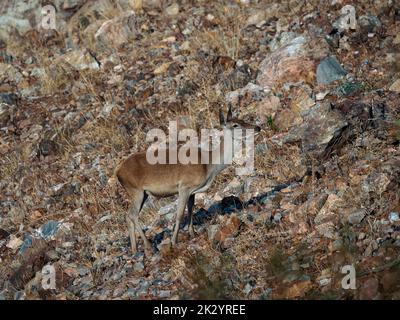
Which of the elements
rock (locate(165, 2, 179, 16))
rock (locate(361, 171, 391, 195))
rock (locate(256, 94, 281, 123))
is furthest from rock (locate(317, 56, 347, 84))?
rock (locate(165, 2, 179, 16))

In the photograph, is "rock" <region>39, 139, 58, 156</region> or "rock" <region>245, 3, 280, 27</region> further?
"rock" <region>245, 3, 280, 27</region>

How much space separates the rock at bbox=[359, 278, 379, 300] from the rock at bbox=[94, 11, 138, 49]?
10.5 m

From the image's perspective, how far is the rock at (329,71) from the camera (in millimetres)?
13875

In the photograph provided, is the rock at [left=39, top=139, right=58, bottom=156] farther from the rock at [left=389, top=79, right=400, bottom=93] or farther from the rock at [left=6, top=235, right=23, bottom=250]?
the rock at [left=389, top=79, right=400, bottom=93]

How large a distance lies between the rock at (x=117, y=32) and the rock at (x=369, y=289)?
10531 millimetres

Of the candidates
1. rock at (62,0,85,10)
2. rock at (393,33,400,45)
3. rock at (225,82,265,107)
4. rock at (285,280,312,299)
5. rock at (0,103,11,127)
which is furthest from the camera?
rock at (62,0,85,10)

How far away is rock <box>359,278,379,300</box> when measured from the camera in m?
8.04

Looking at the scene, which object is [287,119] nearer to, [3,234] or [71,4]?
[3,234]

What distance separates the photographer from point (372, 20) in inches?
594

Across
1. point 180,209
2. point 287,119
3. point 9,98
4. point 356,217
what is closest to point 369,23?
point 287,119

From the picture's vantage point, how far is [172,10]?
58.0 feet

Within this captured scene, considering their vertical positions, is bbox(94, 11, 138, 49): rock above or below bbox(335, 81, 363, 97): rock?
above
